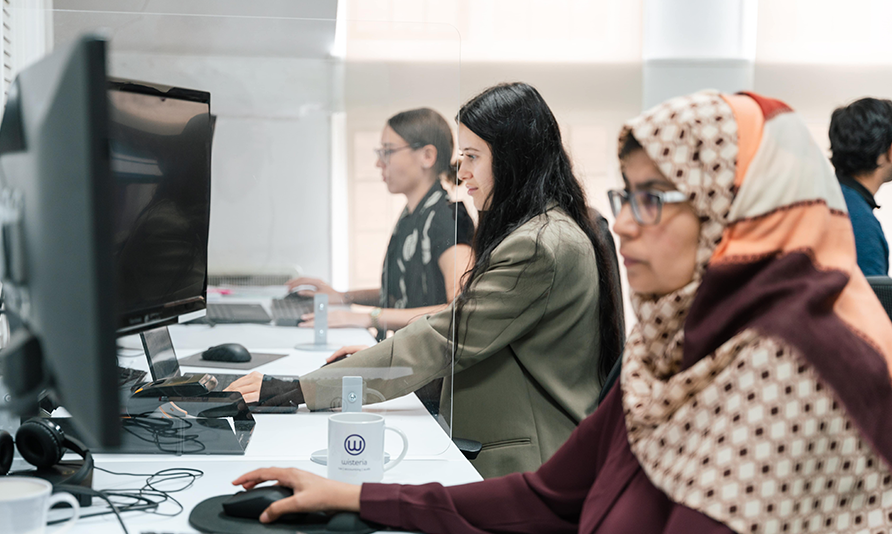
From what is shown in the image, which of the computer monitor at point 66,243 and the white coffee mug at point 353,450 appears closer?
the computer monitor at point 66,243

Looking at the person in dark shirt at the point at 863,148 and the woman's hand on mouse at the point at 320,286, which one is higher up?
the person in dark shirt at the point at 863,148

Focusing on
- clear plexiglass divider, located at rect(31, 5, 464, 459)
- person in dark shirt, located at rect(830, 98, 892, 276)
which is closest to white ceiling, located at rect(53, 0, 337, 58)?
clear plexiglass divider, located at rect(31, 5, 464, 459)

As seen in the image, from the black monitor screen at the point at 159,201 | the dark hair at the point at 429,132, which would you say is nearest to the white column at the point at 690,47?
the dark hair at the point at 429,132

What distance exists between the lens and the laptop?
1.37 m

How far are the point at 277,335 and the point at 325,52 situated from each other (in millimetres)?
579

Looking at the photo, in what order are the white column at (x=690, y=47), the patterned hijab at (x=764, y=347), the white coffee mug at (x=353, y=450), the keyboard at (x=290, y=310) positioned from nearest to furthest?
the patterned hijab at (x=764, y=347), the white coffee mug at (x=353, y=450), the keyboard at (x=290, y=310), the white column at (x=690, y=47)

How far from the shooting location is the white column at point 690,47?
3.99 m

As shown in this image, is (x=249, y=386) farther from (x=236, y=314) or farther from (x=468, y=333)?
(x=468, y=333)

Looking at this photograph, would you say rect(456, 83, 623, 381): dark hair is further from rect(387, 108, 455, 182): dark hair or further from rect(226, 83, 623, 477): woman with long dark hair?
rect(387, 108, 455, 182): dark hair

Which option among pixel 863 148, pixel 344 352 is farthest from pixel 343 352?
pixel 863 148

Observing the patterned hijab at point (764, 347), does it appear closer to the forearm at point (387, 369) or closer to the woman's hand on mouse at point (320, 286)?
the forearm at point (387, 369)

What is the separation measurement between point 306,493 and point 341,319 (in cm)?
54

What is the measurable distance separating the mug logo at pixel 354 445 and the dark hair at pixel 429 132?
23.3 inches

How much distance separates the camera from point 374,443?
3.58ft
